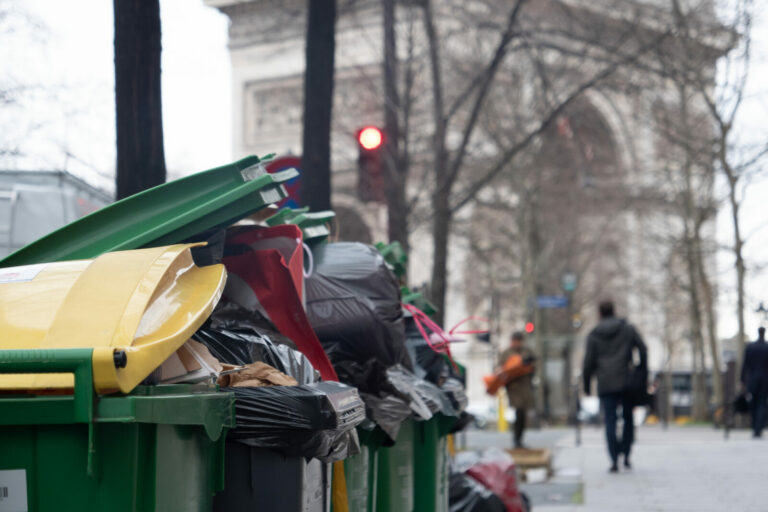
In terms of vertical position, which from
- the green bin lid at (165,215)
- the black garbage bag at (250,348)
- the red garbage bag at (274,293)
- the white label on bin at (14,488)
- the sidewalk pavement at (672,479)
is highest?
the green bin lid at (165,215)

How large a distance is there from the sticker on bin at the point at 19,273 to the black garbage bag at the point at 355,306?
155 cm

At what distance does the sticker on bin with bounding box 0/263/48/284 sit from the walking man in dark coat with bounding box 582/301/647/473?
7545mm

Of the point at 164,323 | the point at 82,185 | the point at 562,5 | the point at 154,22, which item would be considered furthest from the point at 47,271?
the point at 562,5

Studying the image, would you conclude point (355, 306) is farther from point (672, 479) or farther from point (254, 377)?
point (672, 479)

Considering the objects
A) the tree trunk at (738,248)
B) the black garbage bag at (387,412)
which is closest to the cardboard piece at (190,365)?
the black garbage bag at (387,412)

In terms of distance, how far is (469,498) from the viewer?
6371 millimetres

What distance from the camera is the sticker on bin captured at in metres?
3.11

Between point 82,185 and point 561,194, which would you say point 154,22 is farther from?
point 561,194

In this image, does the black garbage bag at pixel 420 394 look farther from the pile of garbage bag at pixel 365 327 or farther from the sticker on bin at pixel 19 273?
the sticker on bin at pixel 19 273

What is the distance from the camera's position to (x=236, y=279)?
4.17 m

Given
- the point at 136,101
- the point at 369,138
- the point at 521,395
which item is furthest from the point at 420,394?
the point at 521,395

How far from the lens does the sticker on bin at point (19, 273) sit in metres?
3.11

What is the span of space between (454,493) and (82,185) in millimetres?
4891

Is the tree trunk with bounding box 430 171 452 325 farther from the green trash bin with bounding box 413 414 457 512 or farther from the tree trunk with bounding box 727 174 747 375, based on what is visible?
the tree trunk with bounding box 727 174 747 375
